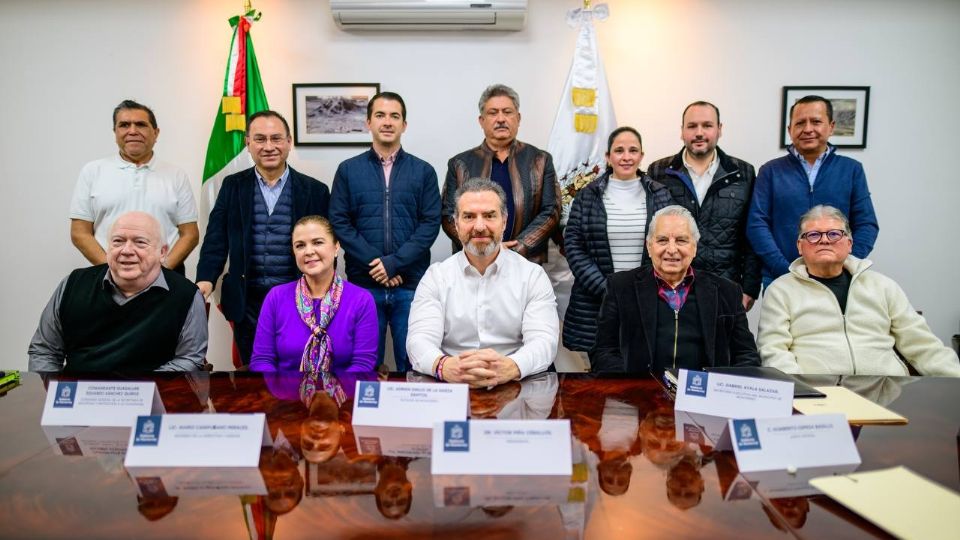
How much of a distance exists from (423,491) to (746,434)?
609 millimetres

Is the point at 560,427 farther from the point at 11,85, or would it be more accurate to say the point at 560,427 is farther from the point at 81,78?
the point at 11,85

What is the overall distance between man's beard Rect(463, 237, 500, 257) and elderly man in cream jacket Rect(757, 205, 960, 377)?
41.5 inches

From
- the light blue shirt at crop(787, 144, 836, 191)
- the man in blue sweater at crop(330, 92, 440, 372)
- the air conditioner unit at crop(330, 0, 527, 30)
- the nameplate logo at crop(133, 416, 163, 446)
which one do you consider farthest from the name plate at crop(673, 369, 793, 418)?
the air conditioner unit at crop(330, 0, 527, 30)

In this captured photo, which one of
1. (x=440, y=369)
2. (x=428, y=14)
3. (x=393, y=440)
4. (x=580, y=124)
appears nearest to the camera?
(x=393, y=440)

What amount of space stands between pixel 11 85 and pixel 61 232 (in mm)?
1026

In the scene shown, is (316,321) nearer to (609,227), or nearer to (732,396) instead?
(732,396)

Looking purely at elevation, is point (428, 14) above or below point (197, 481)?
above

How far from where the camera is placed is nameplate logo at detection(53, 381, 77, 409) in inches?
53.2

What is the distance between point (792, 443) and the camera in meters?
1.11

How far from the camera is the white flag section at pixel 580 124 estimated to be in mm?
3590

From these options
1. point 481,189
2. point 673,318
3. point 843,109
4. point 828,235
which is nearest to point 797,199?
point 828,235

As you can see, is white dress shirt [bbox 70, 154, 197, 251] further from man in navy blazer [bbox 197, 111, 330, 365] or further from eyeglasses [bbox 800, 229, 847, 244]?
eyeglasses [bbox 800, 229, 847, 244]

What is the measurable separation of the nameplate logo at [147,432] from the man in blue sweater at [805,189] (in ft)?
9.18

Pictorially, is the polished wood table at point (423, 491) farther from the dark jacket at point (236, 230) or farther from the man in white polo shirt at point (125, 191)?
the man in white polo shirt at point (125, 191)
